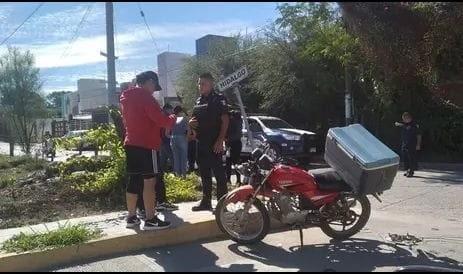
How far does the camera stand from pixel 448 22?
5.43 m

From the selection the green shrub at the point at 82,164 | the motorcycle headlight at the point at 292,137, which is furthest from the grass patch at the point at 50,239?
the motorcycle headlight at the point at 292,137

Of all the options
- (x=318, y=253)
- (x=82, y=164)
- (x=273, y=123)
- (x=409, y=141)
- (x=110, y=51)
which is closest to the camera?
(x=318, y=253)

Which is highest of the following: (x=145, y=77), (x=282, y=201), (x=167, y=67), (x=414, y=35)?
(x=167, y=67)

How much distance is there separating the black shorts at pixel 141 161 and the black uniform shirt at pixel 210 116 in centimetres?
A: 104

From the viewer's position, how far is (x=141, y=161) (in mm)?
6727

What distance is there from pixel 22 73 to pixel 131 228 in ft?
99.4

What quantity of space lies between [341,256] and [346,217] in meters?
0.63

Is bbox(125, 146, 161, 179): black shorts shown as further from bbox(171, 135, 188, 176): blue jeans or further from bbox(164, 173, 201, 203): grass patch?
bbox(171, 135, 188, 176): blue jeans

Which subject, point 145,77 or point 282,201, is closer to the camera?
point 282,201

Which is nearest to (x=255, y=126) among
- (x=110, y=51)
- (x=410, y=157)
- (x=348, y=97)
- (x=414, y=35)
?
(x=348, y=97)

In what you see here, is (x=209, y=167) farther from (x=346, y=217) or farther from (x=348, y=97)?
(x=348, y=97)

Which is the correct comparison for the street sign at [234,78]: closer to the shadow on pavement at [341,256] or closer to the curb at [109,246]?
the curb at [109,246]

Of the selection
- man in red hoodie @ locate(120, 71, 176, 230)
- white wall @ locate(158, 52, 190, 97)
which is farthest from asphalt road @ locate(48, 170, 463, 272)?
white wall @ locate(158, 52, 190, 97)

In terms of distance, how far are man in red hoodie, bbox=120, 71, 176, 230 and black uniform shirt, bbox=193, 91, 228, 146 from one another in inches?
34.1
